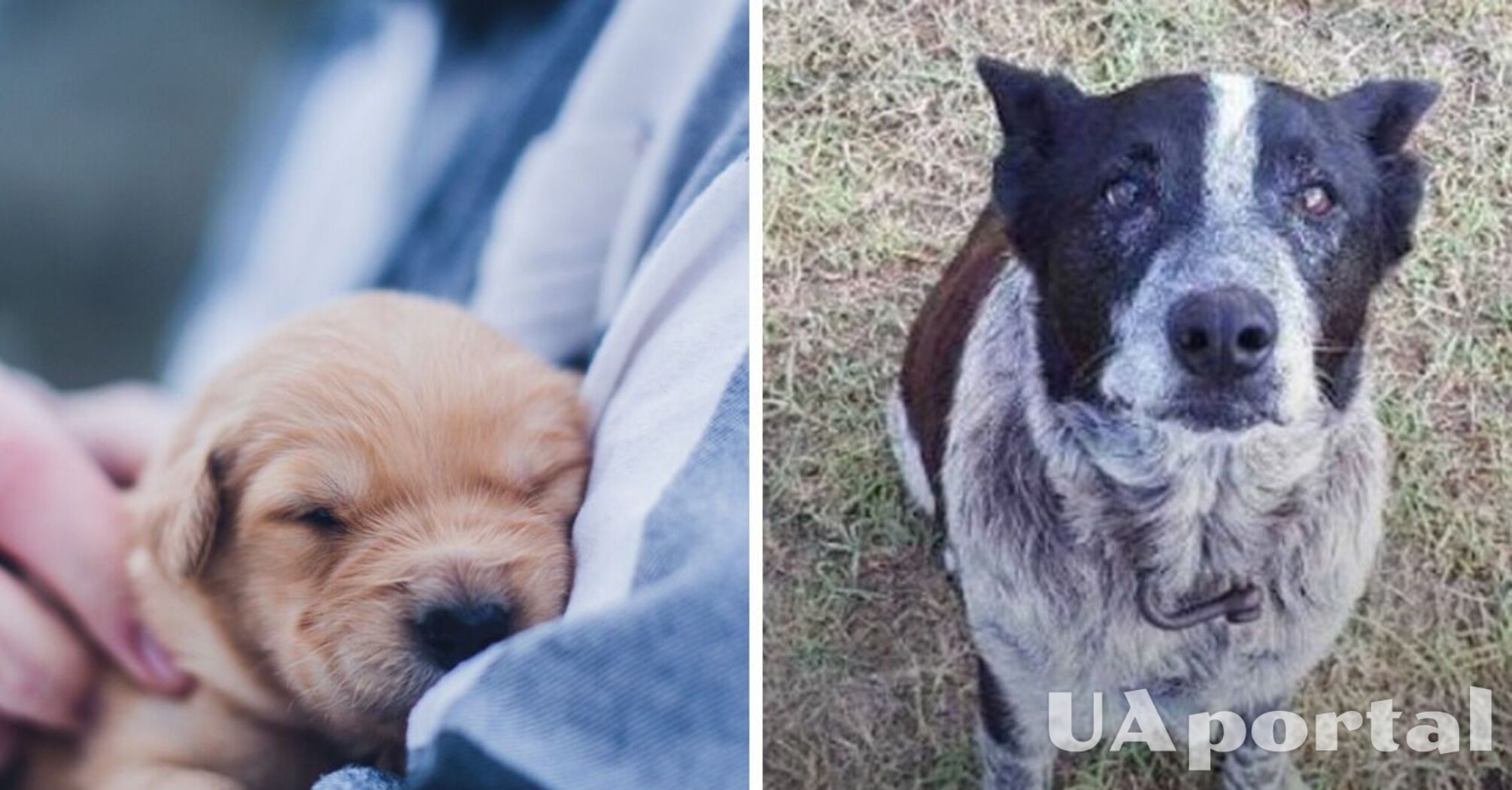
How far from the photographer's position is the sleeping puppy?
206 centimetres

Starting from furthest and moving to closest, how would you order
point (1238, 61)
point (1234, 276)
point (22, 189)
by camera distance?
point (1238, 61)
point (22, 189)
point (1234, 276)

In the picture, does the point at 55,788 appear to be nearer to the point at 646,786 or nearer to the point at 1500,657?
the point at 646,786

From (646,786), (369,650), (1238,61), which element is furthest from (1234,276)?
(369,650)

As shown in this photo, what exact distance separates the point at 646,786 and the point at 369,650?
37 cm

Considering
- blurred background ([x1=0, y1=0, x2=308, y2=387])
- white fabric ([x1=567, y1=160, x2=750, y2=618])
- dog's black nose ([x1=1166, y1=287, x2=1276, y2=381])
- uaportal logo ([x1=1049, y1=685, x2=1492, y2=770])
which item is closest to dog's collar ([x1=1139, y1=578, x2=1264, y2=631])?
uaportal logo ([x1=1049, y1=685, x2=1492, y2=770])

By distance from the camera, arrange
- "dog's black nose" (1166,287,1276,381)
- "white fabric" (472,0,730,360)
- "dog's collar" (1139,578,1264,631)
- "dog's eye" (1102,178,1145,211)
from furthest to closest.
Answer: "dog's collar" (1139,578,1264,631), "white fabric" (472,0,730,360), "dog's eye" (1102,178,1145,211), "dog's black nose" (1166,287,1276,381)

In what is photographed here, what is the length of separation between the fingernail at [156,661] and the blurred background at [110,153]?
1.16ft

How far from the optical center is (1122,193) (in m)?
2.16

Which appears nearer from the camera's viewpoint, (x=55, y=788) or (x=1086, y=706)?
(x=55, y=788)

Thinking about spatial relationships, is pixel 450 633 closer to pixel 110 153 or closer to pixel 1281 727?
pixel 110 153

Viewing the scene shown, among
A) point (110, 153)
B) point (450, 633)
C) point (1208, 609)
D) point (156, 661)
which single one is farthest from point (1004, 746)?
point (110, 153)

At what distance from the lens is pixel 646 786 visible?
2129 mm

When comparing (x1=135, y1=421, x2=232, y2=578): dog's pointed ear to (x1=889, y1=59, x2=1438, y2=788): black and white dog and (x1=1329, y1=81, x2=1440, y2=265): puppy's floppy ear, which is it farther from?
(x1=1329, y1=81, x2=1440, y2=265): puppy's floppy ear

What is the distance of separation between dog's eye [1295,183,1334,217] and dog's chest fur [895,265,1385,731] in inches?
12.6
